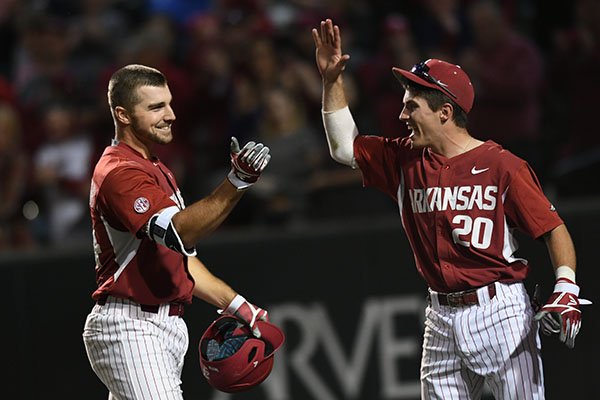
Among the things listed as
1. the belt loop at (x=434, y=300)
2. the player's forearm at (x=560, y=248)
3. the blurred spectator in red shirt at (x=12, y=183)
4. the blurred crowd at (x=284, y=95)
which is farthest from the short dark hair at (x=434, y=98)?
the blurred spectator in red shirt at (x=12, y=183)

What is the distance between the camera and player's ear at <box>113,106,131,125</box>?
16.8 feet

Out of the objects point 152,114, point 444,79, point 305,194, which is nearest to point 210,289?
point 152,114

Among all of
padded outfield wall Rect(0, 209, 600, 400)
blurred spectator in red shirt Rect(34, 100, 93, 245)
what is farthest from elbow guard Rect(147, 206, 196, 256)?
blurred spectator in red shirt Rect(34, 100, 93, 245)

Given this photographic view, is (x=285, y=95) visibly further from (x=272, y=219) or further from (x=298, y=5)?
(x=298, y=5)

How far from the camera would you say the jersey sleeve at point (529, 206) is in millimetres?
5020

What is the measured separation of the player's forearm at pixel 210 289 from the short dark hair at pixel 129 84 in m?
0.88

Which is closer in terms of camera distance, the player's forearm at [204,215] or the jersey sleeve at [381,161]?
the player's forearm at [204,215]

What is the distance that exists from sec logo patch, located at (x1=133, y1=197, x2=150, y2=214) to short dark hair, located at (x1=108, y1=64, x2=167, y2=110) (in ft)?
1.61

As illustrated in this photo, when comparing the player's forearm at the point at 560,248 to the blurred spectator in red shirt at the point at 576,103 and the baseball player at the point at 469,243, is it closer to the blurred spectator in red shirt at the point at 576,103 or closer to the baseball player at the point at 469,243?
the baseball player at the point at 469,243

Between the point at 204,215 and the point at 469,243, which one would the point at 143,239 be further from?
the point at 469,243

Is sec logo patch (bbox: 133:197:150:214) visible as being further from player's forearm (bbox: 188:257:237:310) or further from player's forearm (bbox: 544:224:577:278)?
player's forearm (bbox: 544:224:577:278)

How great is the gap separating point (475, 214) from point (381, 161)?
57 cm

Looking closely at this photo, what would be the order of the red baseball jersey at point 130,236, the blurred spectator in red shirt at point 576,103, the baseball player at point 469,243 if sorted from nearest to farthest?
the red baseball jersey at point 130,236
the baseball player at point 469,243
the blurred spectator in red shirt at point 576,103

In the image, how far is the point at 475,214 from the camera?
200 inches
